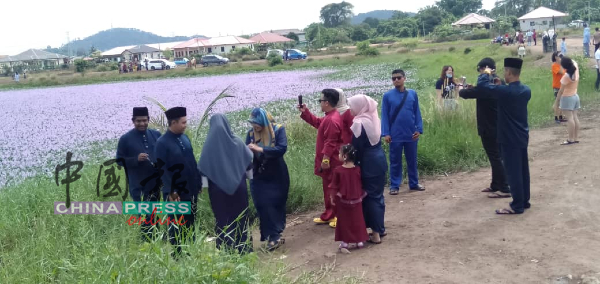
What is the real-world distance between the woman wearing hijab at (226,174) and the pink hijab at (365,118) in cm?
111

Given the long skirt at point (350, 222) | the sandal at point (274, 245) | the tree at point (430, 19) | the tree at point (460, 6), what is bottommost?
the sandal at point (274, 245)

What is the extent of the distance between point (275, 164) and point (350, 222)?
951 mm

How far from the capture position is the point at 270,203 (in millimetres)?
5746

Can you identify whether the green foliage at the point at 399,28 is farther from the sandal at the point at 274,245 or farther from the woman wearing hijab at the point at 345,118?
the sandal at the point at 274,245

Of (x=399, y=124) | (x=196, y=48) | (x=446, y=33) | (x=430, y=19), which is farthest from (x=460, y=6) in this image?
(x=399, y=124)

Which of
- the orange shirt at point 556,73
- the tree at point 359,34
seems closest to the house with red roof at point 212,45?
the tree at point 359,34

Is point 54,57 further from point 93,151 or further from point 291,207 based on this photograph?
point 291,207

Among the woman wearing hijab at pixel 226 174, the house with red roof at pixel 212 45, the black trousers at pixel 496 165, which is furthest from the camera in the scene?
the house with red roof at pixel 212 45

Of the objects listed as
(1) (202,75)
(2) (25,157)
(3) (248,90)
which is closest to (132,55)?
(1) (202,75)

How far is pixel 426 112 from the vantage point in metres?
9.88

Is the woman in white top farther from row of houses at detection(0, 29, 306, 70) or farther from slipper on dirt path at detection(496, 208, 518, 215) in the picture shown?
row of houses at detection(0, 29, 306, 70)

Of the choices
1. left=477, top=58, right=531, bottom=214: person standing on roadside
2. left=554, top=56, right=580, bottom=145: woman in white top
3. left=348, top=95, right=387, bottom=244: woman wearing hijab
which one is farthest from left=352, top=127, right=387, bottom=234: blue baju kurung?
left=554, top=56, right=580, bottom=145: woman in white top

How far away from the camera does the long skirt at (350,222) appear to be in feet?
17.7

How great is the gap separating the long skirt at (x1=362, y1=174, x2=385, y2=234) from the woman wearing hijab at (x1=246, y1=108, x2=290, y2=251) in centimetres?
84
